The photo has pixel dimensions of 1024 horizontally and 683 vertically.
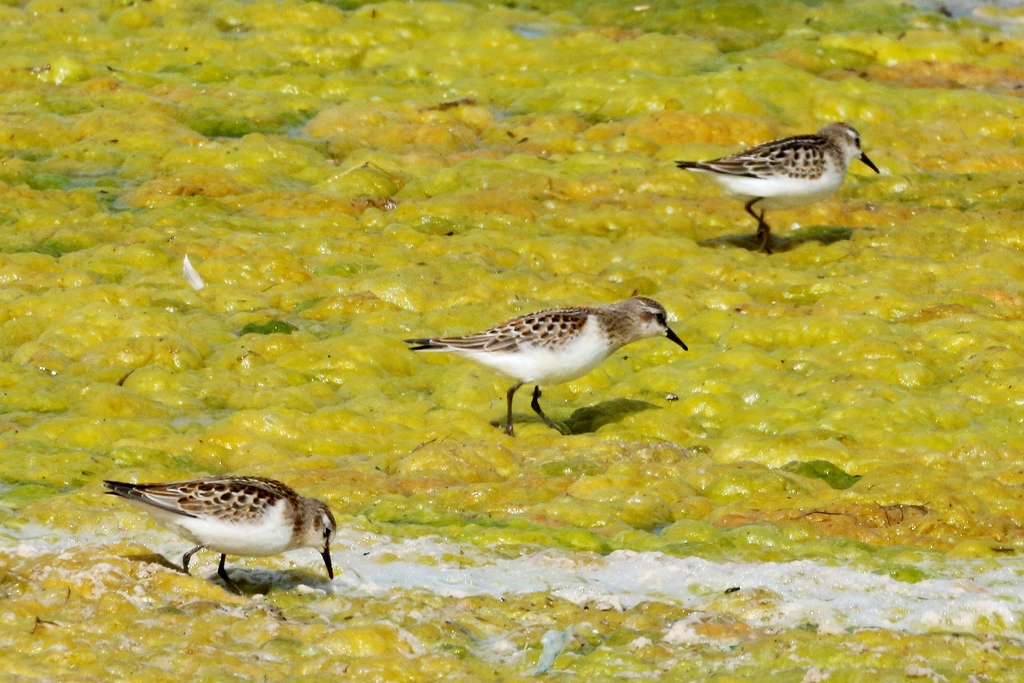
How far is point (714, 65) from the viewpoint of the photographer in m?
18.2

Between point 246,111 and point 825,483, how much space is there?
9.25 metres

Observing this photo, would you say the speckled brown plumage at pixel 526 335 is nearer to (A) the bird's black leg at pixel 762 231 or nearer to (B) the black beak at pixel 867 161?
(A) the bird's black leg at pixel 762 231

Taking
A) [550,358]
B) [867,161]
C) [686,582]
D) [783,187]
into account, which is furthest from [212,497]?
[867,161]

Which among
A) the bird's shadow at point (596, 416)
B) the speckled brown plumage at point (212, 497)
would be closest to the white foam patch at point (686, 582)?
the speckled brown plumage at point (212, 497)

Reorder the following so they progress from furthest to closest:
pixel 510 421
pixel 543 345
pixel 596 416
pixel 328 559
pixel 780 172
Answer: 1. pixel 780 172
2. pixel 596 416
3. pixel 510 421
4. pixel 543 345
5. pixel 328 559

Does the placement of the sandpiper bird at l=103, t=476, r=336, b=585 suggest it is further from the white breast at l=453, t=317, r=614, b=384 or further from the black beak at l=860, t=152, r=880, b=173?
the black beak at l=860, t=152, r=880, b=173

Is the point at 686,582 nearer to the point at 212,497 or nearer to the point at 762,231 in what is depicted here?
the point at 212,497

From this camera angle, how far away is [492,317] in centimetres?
1245

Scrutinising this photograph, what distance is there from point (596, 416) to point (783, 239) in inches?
170

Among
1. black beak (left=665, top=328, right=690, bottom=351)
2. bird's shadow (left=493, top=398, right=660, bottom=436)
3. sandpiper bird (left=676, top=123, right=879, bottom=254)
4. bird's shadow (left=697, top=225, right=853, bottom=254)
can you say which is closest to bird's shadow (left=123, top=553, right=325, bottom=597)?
bird's shadow (left=493, top=398, right=660, bottom=436)

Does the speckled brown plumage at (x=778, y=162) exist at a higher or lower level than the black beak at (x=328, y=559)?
lower

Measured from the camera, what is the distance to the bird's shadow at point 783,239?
1431 cm

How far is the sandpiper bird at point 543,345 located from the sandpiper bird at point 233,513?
3.02 m

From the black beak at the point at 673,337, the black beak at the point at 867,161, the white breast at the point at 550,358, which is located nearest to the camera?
the white breast at the point at 550,358
